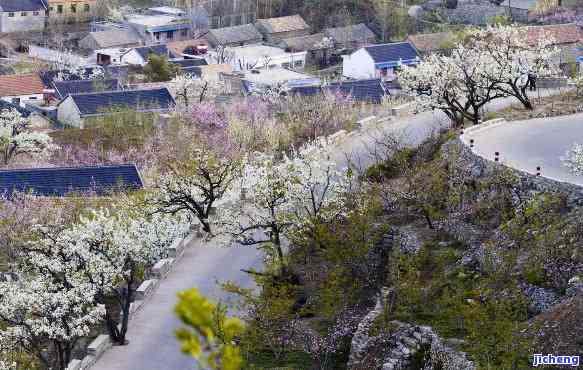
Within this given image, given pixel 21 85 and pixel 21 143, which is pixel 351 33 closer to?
pixel 21 85

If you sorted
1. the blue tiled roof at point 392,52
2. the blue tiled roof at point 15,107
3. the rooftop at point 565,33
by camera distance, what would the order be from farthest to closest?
the blue tiled roof at point 392,52 → the rooftop at point 565,33 → the blue tiled roof at point 15,107

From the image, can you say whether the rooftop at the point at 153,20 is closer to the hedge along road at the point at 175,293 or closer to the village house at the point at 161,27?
the village house at the point at 161,27

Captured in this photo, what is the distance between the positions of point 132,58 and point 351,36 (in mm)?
13910

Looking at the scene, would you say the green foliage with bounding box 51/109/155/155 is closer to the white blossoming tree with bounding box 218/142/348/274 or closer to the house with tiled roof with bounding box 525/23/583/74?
the white blossoming tree with bounding box 218/142/348/274

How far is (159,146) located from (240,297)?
16929 millimetres

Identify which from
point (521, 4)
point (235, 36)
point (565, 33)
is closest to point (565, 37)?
point (565, 33)

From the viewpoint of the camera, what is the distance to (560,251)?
60.3ft

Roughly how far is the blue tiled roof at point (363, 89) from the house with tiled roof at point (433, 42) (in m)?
13.9

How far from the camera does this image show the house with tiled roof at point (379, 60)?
5616 cm

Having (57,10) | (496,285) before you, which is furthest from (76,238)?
(57,10)

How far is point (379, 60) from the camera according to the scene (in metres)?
56.2

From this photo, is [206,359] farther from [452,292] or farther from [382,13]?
Result: [382,13]

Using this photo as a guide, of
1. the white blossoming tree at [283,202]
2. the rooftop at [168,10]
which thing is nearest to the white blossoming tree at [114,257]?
the white blossoming tree at [283,202]

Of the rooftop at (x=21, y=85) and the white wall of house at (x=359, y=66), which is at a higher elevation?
the white wall of house at (x=359, y=66)
